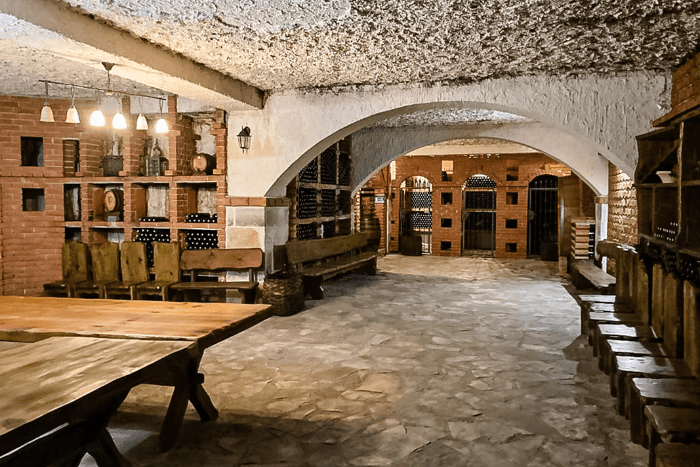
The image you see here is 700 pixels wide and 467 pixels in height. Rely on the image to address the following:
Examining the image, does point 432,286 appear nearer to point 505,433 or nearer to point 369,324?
point 369,324

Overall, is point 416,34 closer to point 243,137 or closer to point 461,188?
point 243,137

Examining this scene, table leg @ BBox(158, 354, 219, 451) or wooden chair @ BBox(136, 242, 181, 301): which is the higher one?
wooden chair @ BBox(136, 242, 181, 301)

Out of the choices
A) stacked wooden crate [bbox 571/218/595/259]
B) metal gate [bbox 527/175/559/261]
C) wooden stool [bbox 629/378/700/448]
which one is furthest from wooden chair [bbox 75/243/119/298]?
metal gate [bbox 527/175/559/261]

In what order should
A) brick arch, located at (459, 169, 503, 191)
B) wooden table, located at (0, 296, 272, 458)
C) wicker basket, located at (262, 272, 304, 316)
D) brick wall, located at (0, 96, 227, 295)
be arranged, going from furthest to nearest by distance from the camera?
brick arch, located at (459, 169, 503, 191), brick wall, located at (0, 96, 227, 295), wicker basket, located at (262, 272, 304, 316), wooden table, located at (0, 296, 272, 458)

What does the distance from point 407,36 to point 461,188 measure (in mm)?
9819

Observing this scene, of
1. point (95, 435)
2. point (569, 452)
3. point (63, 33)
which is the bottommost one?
point (569, 452)

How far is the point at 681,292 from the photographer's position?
2.99 meters

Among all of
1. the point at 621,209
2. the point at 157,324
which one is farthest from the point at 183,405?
the point at 621,209

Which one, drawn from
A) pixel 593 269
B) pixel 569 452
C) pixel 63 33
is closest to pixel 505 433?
pixel 569 452

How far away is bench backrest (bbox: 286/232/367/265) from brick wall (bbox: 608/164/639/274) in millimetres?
4096

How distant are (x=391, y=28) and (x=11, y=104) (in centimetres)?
564

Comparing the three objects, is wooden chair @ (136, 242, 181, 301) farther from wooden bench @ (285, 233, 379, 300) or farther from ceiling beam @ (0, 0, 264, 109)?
ceiling beam @ (0, 0, 264, 109)

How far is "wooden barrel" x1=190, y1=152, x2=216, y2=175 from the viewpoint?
691 centimetres

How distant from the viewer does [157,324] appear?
9.64 ft
